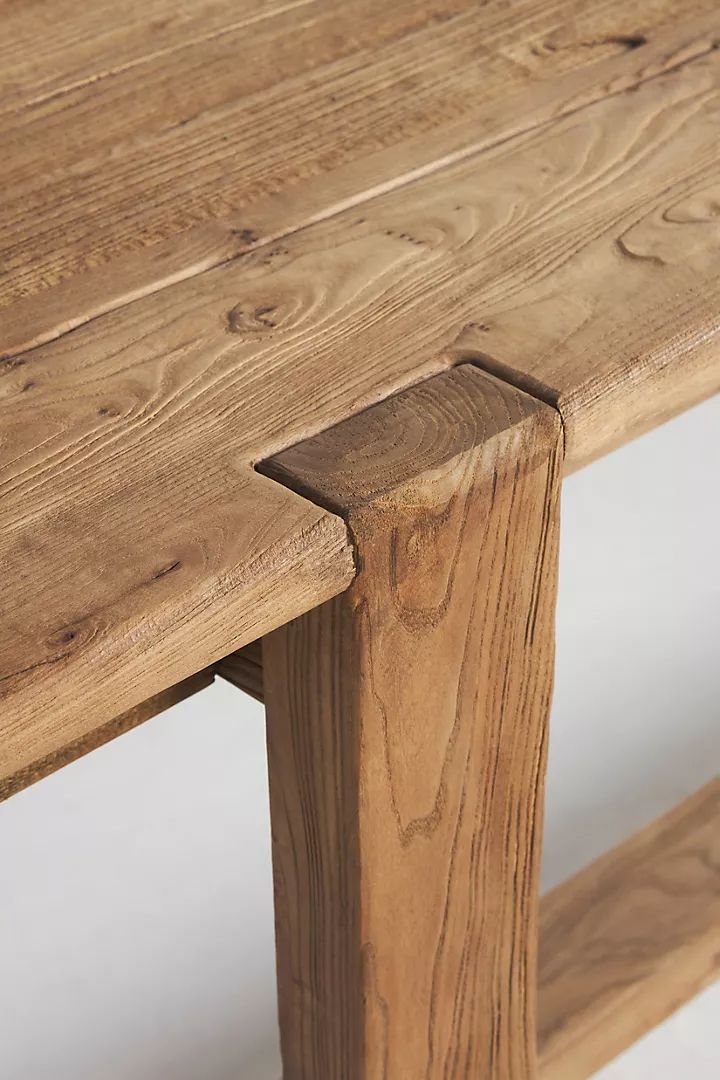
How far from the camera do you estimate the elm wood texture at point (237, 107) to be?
938 millimetres

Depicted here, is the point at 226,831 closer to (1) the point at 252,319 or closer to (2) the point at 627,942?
(2) the point at 627,942

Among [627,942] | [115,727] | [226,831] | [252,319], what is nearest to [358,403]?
[252,319]

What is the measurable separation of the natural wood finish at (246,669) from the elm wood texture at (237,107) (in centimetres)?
21

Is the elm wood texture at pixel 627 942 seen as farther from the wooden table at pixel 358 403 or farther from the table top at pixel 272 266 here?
the table top at pixel 272 266

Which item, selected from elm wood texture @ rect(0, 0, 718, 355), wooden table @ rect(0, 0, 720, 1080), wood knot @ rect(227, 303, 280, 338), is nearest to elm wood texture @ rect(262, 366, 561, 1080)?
wooden table @ rect(0, 0, 720, 1080)

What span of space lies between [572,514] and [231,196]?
0.96 metres

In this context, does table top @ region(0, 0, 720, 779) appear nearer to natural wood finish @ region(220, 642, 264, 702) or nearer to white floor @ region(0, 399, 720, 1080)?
natural wood finish @ region(220, 642, 264, 702)

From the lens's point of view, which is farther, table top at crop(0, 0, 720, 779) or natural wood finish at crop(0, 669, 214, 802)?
natural wood finish at crop(0, 669, 214, 802)

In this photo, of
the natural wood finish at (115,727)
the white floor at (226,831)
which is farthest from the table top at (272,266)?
the white floor at (226,831)

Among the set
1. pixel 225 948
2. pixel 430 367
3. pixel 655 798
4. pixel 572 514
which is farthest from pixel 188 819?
pixel 430 367

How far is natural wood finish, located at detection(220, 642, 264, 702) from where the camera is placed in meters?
0.91

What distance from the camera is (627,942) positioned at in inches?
47.6

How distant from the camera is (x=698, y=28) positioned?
114 centimetres

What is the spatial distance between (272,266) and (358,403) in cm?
15
